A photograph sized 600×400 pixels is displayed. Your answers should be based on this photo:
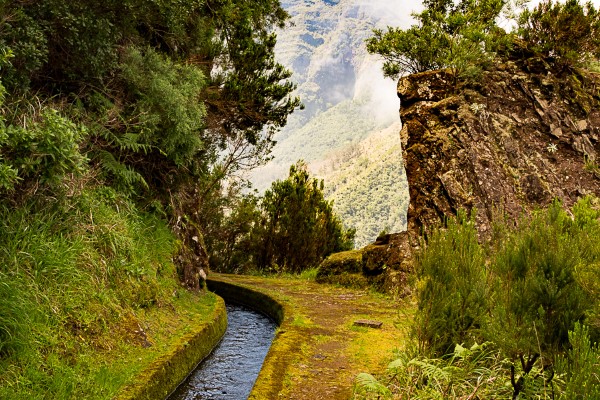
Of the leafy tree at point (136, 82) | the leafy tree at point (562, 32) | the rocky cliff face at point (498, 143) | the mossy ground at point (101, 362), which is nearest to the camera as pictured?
the mossy ground at point (101, 362)

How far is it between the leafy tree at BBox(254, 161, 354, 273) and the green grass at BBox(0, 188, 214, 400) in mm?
10453

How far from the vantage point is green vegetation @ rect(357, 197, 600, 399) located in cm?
263

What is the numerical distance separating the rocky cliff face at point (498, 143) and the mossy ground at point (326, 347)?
2.59 meters

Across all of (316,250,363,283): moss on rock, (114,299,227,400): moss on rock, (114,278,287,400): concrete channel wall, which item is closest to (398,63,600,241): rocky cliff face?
(316,250,363,283): moss on rock

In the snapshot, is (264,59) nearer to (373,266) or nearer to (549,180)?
(373,266)

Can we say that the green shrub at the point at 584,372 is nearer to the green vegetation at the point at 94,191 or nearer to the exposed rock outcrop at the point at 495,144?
the green vegetation at the point at 94,191

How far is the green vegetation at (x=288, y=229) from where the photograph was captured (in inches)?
678

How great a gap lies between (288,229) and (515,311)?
14439mm

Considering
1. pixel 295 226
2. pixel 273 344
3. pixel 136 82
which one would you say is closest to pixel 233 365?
pixel 273 344

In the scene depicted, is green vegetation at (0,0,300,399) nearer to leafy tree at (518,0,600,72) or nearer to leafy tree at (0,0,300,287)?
leafy tree at (0,0,300,287)

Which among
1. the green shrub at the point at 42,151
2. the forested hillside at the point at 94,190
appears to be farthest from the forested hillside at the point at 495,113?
the green shrub at the point at 42,151

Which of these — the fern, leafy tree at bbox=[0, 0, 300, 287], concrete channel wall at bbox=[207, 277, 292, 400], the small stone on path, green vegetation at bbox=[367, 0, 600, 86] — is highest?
green vegetation at bbox=[367, 0, 600, 86]

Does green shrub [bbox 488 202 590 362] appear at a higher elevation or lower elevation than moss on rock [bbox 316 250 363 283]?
higher

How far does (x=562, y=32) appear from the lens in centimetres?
995
